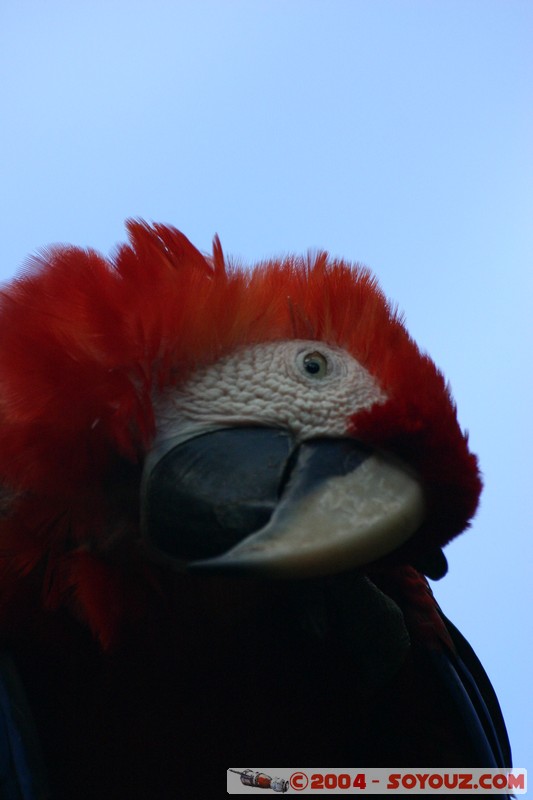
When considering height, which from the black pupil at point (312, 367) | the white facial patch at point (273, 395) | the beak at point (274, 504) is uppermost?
the black pupil at point (312, 367)

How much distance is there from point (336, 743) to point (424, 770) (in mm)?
138

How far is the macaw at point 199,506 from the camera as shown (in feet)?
2.73

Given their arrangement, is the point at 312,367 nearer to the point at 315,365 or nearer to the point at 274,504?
the point at 315,365

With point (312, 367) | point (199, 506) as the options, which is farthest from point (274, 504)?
point (312, 367)

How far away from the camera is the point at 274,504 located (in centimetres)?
81

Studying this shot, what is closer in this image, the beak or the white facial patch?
the beak

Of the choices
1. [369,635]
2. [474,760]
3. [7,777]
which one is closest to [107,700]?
[7,777]

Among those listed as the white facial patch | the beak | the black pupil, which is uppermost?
the black pupil

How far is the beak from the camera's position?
30.2 inches

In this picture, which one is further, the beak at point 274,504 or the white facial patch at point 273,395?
the white facial patch at point 273,395

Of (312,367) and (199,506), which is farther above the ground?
(312,367)

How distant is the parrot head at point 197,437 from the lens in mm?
820

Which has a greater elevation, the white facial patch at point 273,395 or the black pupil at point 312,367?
the black pupil at point 312,367

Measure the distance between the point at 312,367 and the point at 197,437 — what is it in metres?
0.16
